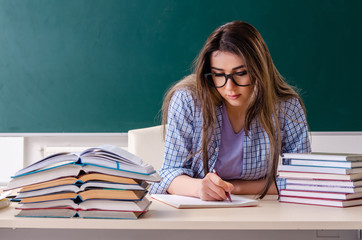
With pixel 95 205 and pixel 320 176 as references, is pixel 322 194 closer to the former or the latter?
pixel 320 176

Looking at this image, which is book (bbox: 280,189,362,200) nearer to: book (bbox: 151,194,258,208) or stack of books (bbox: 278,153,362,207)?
stack of books (bbox: 278,153,362,207)

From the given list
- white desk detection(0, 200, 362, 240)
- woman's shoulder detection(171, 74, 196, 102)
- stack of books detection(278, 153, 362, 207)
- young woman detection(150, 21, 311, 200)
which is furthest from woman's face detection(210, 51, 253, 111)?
white desk detection(0, 200, 362, 240)

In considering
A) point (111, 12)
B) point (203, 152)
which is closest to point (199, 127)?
point (203, 152)

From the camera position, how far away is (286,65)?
9.97ft

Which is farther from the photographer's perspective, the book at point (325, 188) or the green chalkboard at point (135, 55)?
the green chalkboard at point (135, 55)

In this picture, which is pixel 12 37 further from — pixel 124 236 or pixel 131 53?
pixel 124 236

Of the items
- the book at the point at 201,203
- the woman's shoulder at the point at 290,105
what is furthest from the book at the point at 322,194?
the woman's shoulder at the point at 290,105

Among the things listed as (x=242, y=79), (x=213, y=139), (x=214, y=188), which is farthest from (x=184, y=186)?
(x=242, y=79)

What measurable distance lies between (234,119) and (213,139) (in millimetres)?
135

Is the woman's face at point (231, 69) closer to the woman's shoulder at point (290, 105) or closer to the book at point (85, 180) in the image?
the woman's shoulder at point (290, 105)

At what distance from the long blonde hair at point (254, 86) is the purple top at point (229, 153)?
0.06 meters

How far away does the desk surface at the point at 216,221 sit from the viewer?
3.12ft

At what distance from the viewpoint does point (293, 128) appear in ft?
5.36

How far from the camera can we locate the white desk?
95cm
